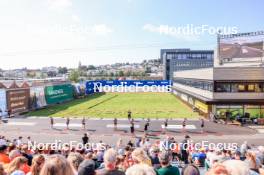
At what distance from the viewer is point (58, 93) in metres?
62.0

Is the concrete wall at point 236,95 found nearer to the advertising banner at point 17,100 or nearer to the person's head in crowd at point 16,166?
the advertising banner at point 17,100

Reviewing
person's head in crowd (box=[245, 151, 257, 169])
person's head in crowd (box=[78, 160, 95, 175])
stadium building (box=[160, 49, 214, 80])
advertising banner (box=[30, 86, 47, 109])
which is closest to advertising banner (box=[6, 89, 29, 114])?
advertising banner (box=[30, 86, 47, 109])

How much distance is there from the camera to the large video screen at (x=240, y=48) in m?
48.1

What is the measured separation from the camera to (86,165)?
6.33 meters

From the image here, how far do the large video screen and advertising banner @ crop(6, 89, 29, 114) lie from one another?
1256 inches

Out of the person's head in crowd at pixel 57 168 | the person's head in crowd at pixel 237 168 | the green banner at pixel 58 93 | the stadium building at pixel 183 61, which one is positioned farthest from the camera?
the stadium building at pixel 183 61

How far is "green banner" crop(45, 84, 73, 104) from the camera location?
187ft

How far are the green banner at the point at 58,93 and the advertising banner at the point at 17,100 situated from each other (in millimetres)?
7123

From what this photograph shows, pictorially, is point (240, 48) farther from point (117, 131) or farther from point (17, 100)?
point (17, 100)

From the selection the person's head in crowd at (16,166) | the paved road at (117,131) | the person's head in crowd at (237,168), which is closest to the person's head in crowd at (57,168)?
the person's head in crowd at (237,168)

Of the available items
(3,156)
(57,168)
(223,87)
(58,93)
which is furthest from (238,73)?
(57,168)

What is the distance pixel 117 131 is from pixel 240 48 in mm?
27028

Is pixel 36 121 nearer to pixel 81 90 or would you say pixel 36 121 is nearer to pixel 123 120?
pixel 123 120

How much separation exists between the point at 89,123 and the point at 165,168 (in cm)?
3241
